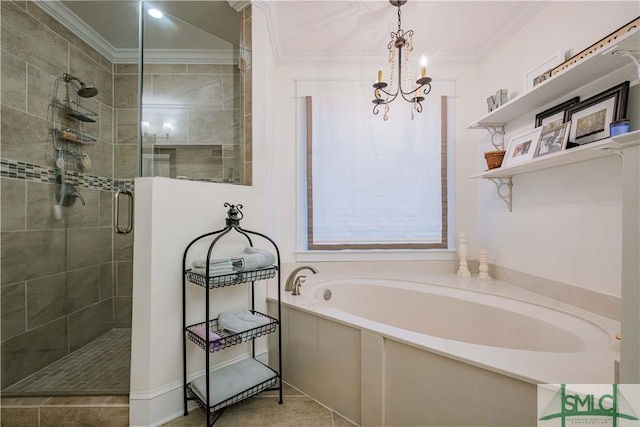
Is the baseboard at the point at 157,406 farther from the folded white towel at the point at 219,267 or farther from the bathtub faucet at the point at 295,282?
the bathtub faucet at the point at 295,282

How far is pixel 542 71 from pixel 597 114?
609 mm

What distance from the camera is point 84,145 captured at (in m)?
2.02

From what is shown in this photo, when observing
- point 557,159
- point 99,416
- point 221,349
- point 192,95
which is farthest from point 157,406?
point 557,159

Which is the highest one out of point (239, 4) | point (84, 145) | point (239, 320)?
point (239, 4)

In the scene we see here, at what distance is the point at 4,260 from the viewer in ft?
5.01

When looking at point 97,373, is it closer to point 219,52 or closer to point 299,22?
point 219,52

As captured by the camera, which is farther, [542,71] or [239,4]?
[239,4]

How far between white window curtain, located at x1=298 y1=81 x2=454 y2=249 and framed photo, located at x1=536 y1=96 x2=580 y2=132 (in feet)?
2.43

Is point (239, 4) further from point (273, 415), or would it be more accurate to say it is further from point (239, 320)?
point (273, 415)

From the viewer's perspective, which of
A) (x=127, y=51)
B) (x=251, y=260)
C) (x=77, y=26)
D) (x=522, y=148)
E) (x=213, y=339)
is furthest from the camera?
(x=127, y=51)

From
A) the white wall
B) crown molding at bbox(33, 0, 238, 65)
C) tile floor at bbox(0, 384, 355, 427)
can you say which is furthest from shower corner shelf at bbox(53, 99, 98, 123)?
the white wall

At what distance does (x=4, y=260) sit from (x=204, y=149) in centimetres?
127

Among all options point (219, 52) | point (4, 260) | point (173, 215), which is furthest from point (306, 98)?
point (4, 260)

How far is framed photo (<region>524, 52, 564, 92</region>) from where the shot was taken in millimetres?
1597
